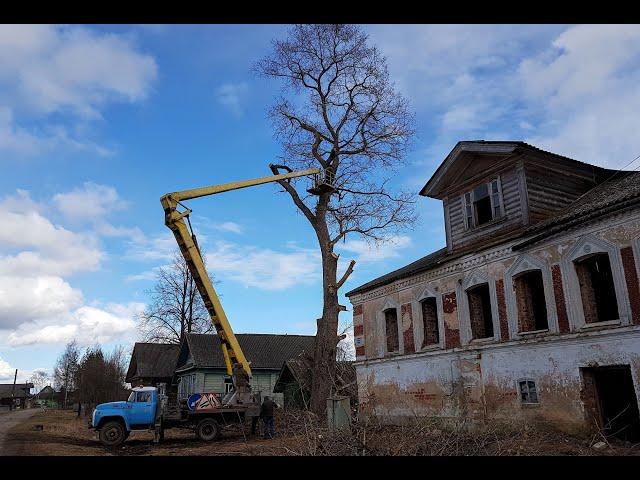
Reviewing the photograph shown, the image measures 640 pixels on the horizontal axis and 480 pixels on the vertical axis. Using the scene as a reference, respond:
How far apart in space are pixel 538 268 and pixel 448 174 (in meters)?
5.52

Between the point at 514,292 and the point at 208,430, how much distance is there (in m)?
12.2

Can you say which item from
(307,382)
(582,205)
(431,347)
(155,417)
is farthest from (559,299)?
(307,382)

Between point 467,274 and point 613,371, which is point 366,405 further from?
point 613,371

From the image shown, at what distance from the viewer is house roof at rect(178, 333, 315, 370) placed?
40125 mm

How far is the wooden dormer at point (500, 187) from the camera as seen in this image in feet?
51.5

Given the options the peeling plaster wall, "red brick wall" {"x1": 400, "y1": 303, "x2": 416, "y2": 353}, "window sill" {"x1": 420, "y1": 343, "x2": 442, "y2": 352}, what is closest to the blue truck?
the peeling plaster wall

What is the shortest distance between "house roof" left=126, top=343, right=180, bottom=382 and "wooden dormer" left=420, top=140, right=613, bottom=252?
3767 cm

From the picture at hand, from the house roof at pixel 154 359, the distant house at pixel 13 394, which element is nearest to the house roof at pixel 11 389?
the distant house at pixel 13 394

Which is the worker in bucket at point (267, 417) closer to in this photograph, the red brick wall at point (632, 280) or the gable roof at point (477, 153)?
the gable roof at point (477, 153)

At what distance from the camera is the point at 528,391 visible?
13.8 metres

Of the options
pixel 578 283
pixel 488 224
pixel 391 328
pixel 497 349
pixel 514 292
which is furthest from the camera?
pixel 391 328

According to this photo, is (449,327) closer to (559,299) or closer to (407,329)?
(407,329)
